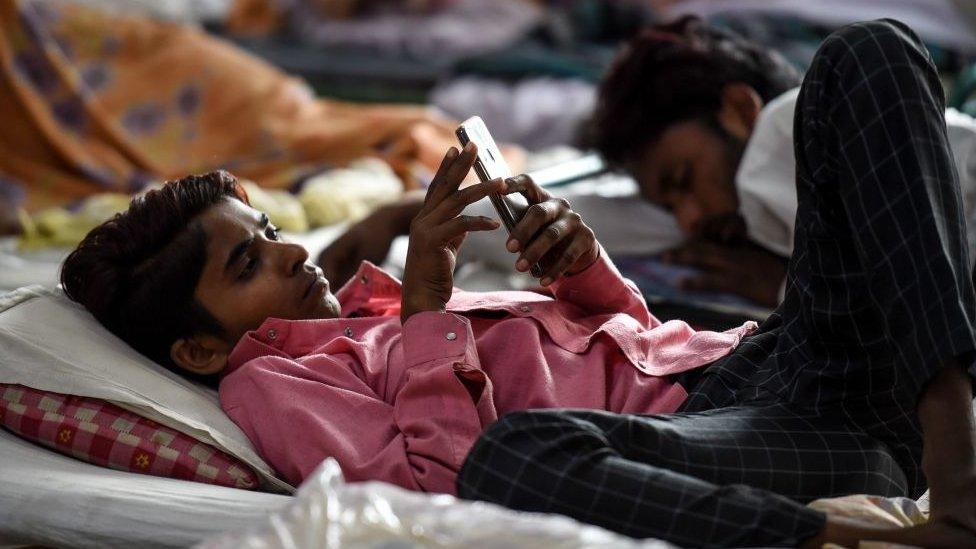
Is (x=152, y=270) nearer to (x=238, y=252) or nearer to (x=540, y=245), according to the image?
(x=238, y=252)

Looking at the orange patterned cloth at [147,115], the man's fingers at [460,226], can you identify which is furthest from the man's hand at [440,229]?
the orange patterned cloth at [147,115]

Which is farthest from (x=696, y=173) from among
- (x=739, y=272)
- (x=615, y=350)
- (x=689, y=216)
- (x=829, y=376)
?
(x=829, y=376)

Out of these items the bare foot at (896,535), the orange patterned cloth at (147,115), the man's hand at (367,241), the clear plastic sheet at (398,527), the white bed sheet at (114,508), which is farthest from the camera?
the orange patterned cloth at (147,115)

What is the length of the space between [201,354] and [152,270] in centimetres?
10

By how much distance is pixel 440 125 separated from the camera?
111 inches

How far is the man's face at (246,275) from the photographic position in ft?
4.17

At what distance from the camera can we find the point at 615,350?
124 centimetres

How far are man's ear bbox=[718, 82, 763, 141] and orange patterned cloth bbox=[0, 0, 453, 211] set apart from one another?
0.85 m

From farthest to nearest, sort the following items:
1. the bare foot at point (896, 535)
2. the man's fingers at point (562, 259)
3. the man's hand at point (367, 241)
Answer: the man's hand at point (367, 241), the man's fingers at point (562, 259), the bare foot at point (896, 535)

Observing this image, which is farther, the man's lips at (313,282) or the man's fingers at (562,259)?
the man's lips at (313,282)

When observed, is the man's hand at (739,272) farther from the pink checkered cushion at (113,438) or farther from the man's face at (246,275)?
the pink checkered cushion at (113,438)

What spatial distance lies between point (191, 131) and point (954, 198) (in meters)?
2.29

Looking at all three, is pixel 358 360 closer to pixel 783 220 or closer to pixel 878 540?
pixel 878 540

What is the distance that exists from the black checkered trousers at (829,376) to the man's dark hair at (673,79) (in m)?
0.88
